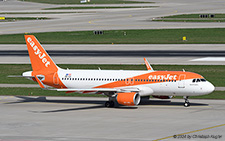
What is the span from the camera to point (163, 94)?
168 feet

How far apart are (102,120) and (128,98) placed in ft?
17.9

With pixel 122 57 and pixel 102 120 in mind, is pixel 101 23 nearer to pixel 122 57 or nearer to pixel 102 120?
pixel 122 57

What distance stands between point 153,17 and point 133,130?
12448cm

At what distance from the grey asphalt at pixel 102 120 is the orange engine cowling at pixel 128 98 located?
35.4 inches

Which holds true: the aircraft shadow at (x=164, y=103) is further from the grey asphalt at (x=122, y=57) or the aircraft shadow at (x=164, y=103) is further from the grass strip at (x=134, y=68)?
the grey asphalt at (x=122, y=57)

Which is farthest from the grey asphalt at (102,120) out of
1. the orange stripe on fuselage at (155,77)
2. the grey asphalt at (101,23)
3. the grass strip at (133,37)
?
the grey asphalt at (101,23)

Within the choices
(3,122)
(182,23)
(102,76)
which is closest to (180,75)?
(102,76)

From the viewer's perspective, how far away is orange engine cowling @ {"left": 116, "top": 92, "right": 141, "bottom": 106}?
49.0 meters

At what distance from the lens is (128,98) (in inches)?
1935

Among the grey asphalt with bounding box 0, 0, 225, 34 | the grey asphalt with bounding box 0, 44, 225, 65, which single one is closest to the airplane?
the grey asphalt with bounding box 0, 44, 225, 65

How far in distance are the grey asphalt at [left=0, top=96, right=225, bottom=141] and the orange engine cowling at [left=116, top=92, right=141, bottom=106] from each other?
899 millimetres

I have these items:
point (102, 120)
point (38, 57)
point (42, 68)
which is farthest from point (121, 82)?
point (38, 57)

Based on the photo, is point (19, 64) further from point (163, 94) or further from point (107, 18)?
point (107, 18)

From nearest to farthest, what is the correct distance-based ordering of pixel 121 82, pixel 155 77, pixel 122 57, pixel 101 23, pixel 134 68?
pixel 155 77 → pixel 121 82 → pixel 134 68 → pixel 122 57 → pixel 101 23
